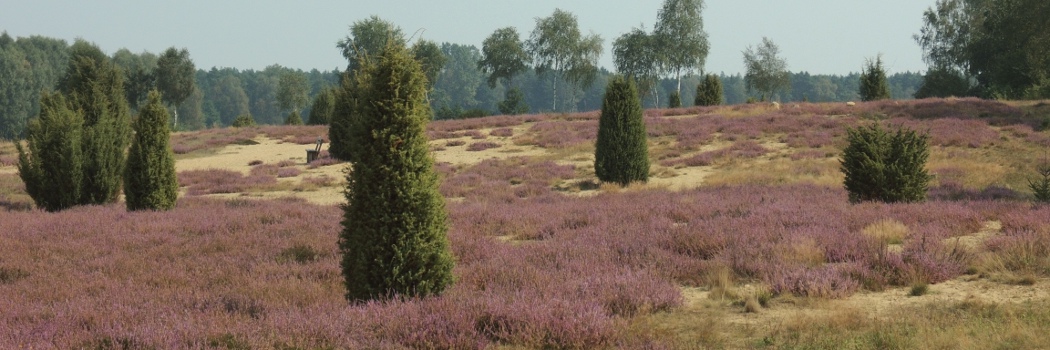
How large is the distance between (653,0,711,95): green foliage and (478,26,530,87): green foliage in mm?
18848

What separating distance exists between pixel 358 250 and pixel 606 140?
1329 cm

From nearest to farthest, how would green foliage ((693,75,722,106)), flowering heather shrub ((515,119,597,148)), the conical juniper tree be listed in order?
the conical juniper tree
flowering heather shrub ((515,119,597,148))
green foliage ((693,75,722,106))

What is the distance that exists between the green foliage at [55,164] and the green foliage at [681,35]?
174 ft

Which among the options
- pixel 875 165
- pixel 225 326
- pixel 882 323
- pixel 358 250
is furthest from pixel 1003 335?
pixel 875 165

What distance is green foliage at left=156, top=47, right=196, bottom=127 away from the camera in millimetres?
68812

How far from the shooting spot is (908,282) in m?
6.59

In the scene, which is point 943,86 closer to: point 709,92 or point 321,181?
point 709,92

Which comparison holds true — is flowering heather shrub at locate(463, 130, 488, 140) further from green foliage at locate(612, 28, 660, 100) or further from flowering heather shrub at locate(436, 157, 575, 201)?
green foliage at locate(612, 28, 660, 100)

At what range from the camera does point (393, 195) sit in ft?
19.9

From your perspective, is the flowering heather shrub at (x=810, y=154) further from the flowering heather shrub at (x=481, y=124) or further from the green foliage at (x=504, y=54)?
the green foliage at (x=504, y=54)

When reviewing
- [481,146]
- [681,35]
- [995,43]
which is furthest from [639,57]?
[481,146]

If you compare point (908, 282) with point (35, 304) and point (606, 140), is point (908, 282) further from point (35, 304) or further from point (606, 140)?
point (606, 140)

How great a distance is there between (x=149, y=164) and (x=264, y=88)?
15206 centimetres

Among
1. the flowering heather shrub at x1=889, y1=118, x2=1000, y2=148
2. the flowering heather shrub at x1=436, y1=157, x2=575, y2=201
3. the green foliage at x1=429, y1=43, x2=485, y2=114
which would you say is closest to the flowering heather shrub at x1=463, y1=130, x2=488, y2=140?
the flowering heather shrub at x1=436, y1=157, x2=575, y2=201
